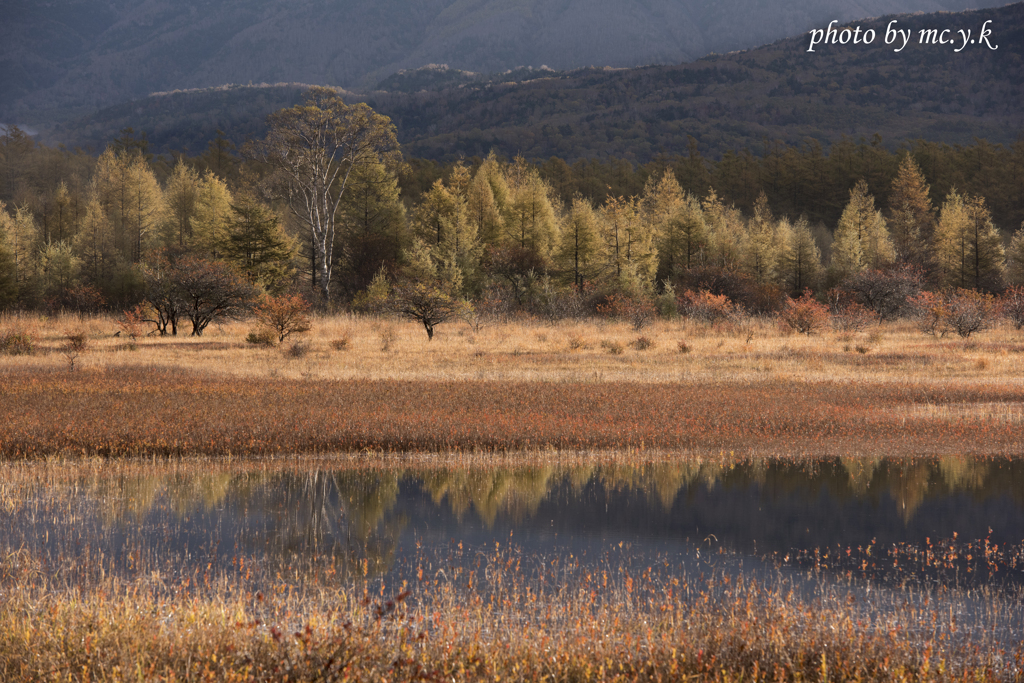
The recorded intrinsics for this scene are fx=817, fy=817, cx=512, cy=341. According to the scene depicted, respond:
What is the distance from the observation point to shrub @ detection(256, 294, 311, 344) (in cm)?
3447

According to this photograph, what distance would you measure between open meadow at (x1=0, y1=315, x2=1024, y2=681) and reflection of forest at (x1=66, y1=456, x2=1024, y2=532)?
72mm

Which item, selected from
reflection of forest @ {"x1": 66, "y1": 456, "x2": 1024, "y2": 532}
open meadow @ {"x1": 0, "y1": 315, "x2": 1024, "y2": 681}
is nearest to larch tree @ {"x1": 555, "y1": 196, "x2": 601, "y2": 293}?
open meadow @ {"x1": 0, "y1": 315, "x2": 1024, "y2": 681}

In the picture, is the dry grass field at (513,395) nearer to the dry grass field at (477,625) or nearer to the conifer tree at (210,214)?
the dry grass field at (477,625)

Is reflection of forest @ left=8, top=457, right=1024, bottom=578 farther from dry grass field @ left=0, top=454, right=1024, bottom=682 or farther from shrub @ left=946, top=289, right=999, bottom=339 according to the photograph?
shrub @ left=946, top=289, right=999, bottom=339

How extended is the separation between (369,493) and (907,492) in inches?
360

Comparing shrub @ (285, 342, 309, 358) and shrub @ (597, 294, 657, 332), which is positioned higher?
shrub @ (597, 294, 657, 332)

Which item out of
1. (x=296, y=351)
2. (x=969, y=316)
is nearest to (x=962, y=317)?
(x=969, y=316)

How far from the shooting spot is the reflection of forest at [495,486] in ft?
41.2

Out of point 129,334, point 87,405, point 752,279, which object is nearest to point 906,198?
point 752,279

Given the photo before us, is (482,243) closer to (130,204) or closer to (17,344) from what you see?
(130,204)

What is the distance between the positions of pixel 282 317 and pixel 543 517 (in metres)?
24.6

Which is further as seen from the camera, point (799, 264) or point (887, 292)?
point (799, 264)

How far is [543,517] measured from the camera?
40.7ft

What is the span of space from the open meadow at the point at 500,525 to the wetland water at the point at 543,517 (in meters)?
0.06
